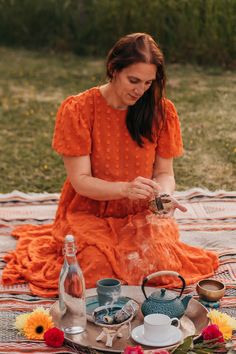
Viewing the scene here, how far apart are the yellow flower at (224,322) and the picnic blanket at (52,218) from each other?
32 centimetres

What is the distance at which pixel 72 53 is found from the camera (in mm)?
11188

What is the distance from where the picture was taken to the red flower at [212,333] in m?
3.63

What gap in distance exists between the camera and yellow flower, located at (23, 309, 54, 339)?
3.83 meters

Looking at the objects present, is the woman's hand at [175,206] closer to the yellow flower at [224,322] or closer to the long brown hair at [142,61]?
the long brown hair at [142,61]

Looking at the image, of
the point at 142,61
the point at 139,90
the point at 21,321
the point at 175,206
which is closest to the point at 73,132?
the point at 139,90

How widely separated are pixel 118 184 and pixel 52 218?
4.06 ft

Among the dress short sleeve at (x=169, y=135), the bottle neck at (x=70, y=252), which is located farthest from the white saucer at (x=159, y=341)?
the dress short sleeve at (x=169, y=135)

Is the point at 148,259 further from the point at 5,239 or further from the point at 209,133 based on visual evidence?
the point at 209,133

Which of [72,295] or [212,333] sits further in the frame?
[72,295]

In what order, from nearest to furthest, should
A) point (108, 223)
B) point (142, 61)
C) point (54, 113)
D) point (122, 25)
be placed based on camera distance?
1. point (142, 61)
2. point (108, 223)
3. point (54, 113)
4. point (122, 25)

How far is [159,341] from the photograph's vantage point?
11.6ft

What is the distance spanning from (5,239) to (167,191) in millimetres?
1210

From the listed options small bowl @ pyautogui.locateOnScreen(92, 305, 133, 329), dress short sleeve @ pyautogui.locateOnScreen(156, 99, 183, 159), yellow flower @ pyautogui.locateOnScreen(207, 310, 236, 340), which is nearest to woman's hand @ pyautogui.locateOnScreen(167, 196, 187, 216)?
dress short sleeve @ pyautogui.locateOnScreen(156, 99, 183, 159)

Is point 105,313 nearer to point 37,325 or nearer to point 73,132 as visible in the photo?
point 37,325
